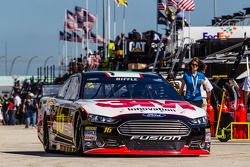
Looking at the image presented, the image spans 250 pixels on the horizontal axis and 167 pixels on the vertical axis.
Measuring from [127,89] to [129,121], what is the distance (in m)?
1.49

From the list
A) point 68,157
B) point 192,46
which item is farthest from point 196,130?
point 192,46

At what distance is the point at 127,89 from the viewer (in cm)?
1560

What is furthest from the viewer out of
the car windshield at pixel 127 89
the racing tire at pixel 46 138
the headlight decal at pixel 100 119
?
the racing tire at pixel 46 138

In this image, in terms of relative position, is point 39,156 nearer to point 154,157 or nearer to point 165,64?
point 154,157

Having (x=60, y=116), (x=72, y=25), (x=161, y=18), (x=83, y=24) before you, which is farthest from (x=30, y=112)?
(x=72, y=25)

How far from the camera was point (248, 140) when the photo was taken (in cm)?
2127

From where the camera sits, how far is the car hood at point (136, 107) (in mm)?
14305

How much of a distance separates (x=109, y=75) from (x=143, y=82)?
22.5 inches

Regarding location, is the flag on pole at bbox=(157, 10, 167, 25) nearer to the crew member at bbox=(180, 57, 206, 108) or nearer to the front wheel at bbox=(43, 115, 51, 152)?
the crew member at bbox=(180, 57, 206, 108)

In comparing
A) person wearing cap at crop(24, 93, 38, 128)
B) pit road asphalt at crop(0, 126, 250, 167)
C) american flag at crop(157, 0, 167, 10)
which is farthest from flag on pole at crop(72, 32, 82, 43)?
pit road asphalt at crop(0, 126, 250, 167)

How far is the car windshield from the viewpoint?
50.8ft

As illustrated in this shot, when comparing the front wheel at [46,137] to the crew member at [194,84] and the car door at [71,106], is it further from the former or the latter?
the crew member at [194,84]

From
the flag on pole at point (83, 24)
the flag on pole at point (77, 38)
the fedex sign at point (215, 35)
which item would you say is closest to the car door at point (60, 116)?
the fedex sign at point (215, 35)

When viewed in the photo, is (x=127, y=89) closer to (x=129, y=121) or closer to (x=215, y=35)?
(x=129, y=121)
